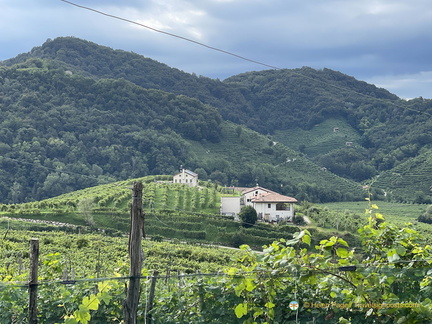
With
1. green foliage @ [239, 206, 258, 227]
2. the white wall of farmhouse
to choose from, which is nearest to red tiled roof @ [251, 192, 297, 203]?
the white wall of farmhouse

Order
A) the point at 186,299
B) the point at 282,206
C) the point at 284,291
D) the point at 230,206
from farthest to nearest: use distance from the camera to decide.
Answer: the point at 282,206 → the point at 230,206 → the point at 186,299 → the point at 284,291

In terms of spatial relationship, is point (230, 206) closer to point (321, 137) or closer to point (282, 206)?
point (282, 206)

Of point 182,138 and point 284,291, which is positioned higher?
point 182,138

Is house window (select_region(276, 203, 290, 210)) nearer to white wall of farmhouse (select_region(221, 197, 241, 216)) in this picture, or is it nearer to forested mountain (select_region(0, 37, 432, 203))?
white wall of farmhouse (select_region(221, 197, 241, 216))

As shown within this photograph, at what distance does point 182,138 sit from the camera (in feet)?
342

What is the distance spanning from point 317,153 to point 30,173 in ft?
215

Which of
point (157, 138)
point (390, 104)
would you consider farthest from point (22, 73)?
point (390, 104)

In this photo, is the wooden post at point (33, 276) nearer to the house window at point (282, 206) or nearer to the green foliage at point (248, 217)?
the green foliage at point (248, 217)

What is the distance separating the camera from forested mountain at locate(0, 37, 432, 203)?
83.6 m

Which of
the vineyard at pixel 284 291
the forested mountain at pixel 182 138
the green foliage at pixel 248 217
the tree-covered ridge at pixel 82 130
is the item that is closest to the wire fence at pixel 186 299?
the vineyard at pixel 284 291

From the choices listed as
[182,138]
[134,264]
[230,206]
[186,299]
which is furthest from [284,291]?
[182,138]

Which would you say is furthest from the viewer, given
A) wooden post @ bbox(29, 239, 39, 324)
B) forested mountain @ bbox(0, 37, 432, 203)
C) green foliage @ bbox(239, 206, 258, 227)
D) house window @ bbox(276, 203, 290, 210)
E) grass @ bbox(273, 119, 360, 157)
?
grass @ bbox(273, 119, 360, 157)

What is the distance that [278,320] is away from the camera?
5492mm

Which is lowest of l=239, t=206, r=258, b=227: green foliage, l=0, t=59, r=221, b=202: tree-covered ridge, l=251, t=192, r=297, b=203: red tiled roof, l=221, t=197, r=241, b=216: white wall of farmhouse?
l=239, t=206, r=258, b=227: green foliage
